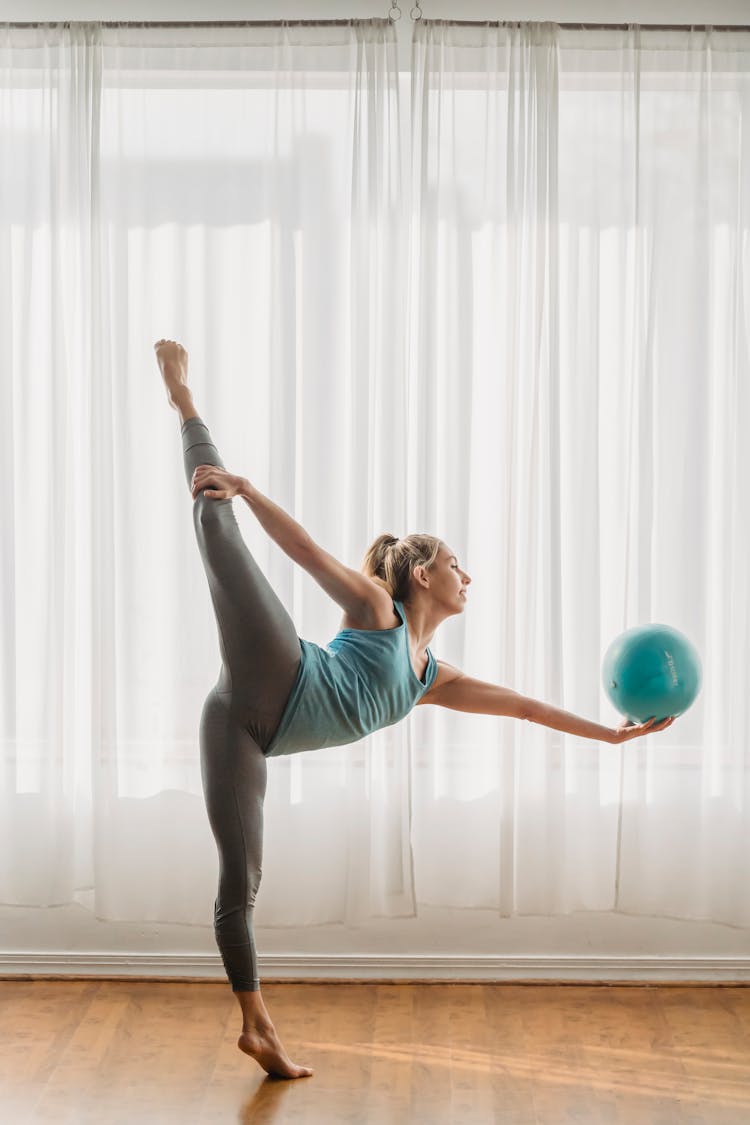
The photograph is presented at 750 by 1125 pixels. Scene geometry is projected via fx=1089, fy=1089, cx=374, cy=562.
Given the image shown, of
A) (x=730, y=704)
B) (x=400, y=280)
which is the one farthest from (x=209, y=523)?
(x=730, y=704)

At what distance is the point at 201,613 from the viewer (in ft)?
10.7

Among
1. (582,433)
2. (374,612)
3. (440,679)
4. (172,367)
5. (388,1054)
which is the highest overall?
(172,367)

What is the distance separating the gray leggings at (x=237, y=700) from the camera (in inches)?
99.5

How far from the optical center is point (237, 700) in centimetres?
260

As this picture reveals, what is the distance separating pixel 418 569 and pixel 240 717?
1.88 ft

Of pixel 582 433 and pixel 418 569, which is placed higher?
pixel 582 433

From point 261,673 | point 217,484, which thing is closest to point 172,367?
point 217,484

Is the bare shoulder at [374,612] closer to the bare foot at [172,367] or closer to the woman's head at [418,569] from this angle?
the woman's head at [418,569]

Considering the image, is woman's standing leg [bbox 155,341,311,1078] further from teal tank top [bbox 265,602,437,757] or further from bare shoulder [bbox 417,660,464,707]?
bare shoulder [bbox 417,660,464,707]

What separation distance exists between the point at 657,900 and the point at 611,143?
225 cm

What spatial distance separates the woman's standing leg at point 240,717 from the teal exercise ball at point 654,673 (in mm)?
787

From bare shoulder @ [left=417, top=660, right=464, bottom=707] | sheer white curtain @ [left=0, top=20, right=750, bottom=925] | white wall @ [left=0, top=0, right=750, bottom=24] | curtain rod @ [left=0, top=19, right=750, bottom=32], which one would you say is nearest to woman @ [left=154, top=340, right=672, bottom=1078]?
bare shoulder @ [left=417, top=660, right=464, bottom=707]

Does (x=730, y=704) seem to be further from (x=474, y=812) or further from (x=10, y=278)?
(x=10, y=278)

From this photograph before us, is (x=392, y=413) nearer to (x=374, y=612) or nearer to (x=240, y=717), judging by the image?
(x=374, y=612)
